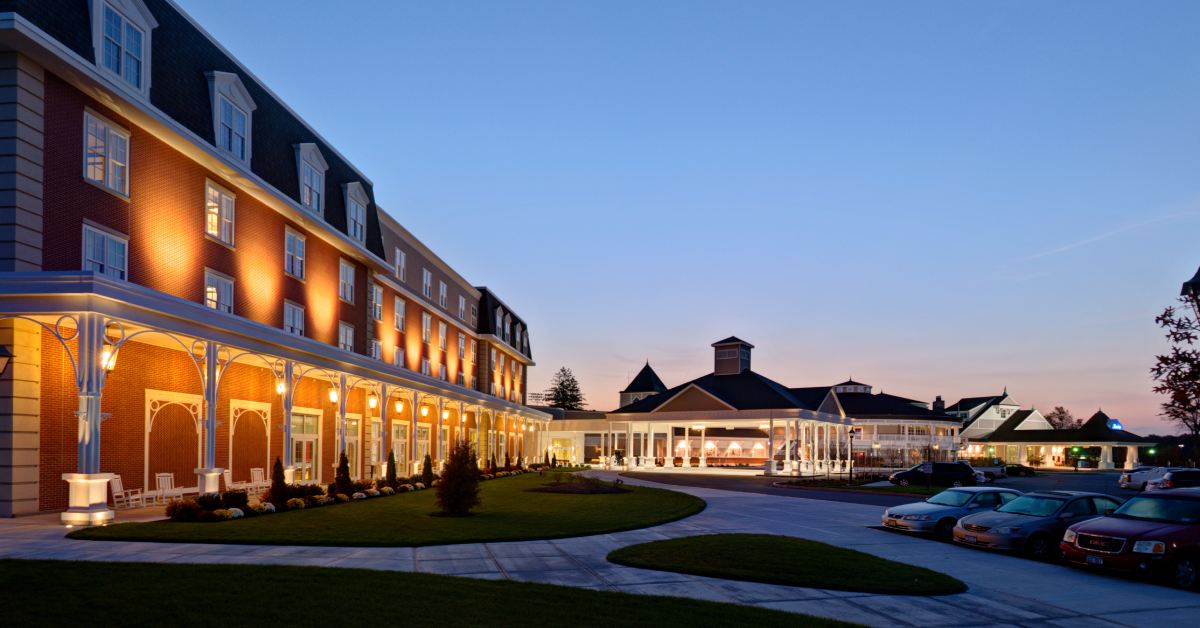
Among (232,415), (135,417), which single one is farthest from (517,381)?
(135,417)

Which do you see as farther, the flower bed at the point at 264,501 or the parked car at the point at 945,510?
the parked car at the point at 945,510

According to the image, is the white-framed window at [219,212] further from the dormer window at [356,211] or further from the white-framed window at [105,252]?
the dormer window at [356,211]

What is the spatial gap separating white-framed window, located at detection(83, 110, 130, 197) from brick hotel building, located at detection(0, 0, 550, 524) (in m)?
0.05

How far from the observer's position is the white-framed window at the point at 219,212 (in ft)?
85.5

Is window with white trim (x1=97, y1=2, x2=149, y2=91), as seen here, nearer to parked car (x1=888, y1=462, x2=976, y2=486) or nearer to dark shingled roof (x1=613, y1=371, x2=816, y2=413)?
parked car (x1=888, y1=462, x2=976, y2=486)

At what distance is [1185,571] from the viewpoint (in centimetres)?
1445

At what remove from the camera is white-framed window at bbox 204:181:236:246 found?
26.1 m

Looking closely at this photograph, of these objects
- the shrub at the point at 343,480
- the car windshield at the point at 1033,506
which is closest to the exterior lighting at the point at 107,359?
the shrub at the point at 343,480

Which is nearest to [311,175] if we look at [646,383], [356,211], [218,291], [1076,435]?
[356,211]

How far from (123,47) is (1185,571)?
25484 millimetres

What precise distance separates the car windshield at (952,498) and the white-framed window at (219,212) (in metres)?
22.3

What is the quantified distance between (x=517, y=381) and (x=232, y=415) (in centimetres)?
4812

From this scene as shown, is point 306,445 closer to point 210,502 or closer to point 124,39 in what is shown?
point 210,502

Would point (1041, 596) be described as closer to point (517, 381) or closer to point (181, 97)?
point (181, 97)
